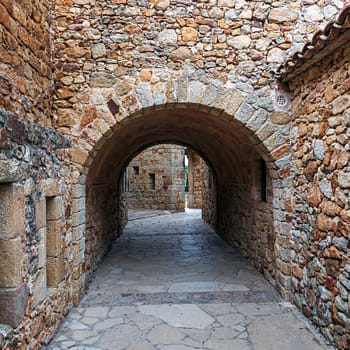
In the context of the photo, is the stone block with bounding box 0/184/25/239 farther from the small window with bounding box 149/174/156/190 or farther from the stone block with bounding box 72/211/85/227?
the small window with bounding box 149/174/156/190

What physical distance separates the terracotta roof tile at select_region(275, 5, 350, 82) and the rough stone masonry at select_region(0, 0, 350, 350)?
2cm

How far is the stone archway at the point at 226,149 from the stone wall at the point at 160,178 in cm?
778

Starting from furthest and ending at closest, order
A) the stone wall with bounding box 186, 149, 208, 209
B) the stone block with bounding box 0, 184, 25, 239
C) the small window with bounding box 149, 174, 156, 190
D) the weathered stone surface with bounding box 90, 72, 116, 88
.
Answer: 1. the stone wall with bounding box 186, 149, 208, 209
2. the small window with bounding box 149, 174, 156, 190
3. the weathered stone surface with bounding box 90, 72, 116, 88
4. the stone block with bounding box 0, 184, 25, 239

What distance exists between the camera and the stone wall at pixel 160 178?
14.3m

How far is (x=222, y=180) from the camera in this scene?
25.9 feet

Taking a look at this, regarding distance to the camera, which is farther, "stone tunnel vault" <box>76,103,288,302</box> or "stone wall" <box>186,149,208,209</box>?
"stone wall" <box>186,149,208,209</box>

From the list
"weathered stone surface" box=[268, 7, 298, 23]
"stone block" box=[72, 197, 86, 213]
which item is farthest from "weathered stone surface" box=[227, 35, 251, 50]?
"stone block" box=[72, 197, 86, 213]

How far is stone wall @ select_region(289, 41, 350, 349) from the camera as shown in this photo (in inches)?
111

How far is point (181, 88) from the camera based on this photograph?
408cm

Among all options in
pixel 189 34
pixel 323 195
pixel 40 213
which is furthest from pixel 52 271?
pixel 189 34

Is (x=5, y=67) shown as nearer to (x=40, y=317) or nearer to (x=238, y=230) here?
(x=40, y=317)

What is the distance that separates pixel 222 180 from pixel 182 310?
4.57m

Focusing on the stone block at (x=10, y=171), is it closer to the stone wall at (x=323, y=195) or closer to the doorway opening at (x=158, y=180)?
the stone wall at (x=323, y=195)

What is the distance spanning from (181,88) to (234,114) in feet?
2.45
